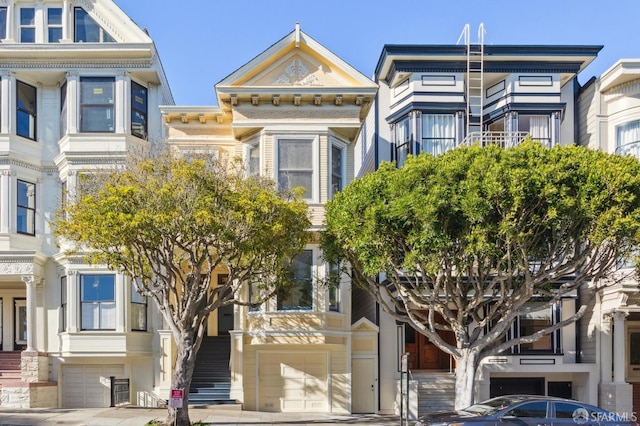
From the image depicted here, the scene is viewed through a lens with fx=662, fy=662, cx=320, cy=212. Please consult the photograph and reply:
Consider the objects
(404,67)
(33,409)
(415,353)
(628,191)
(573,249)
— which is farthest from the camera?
(415,353)

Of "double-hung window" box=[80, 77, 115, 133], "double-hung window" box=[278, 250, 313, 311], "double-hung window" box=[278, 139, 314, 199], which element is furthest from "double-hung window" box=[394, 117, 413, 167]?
"double-hung window" box=[80, 77, 115, 133]

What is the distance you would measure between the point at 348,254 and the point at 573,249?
5.74 meters

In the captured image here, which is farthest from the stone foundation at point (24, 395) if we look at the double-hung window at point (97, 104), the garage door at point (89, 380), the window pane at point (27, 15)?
the window pane at point (27, 15)

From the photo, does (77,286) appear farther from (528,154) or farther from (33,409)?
(528,154)

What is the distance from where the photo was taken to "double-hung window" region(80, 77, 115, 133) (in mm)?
22547

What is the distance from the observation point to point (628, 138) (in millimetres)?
22172

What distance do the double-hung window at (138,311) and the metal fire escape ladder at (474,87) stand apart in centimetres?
1216

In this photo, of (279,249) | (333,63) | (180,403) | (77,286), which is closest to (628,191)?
(279,249)

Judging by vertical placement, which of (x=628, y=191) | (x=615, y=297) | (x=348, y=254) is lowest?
(x=615, y=297)

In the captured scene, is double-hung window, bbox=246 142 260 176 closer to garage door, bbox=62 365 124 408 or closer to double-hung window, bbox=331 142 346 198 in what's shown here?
double-hung window, bbox=331 142 346 198

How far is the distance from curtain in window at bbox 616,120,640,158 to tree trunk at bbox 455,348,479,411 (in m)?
9.85

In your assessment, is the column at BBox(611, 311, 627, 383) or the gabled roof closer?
the gabled roof

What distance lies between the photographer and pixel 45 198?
76.0ft

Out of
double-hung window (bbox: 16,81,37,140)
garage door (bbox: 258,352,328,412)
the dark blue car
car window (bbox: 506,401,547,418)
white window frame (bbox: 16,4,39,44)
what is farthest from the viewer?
white window frame (bbox: 16,4,39,44)
